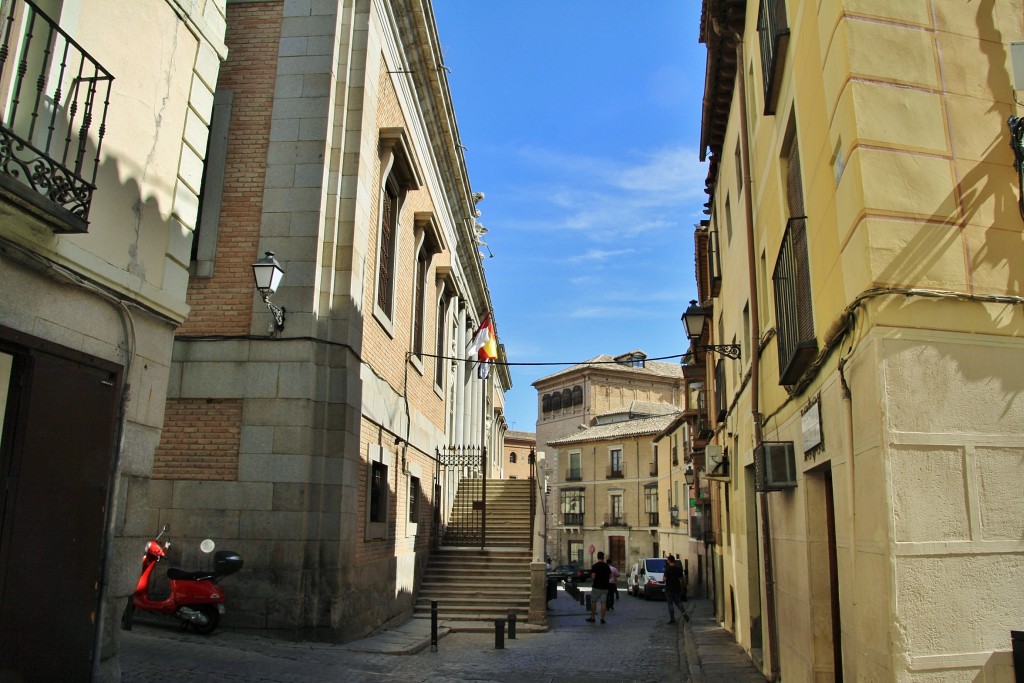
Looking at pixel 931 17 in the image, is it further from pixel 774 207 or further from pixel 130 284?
pixel 130 284

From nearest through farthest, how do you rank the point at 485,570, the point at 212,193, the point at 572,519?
the point at 212,193
the point at 485,570
the point at 572,519

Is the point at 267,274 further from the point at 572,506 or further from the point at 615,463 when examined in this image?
the point at 572,506

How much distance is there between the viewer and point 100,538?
5.91m

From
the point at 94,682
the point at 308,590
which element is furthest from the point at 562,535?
the point at 94,682

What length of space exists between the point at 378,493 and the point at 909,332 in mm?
10667

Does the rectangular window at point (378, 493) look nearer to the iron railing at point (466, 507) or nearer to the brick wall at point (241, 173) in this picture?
the brick wall at point (241, 173)

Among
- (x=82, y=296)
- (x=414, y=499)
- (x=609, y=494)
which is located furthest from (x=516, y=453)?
(x=82, y=296)

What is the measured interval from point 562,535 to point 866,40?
55495mm

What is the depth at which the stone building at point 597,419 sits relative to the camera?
5438 cm

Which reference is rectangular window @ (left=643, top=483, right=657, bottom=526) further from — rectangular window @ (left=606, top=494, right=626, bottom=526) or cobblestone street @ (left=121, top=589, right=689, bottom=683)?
cobblestone street @ (left=121, top=589, right=689, bottom=683)

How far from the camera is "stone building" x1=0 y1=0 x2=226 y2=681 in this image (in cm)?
514

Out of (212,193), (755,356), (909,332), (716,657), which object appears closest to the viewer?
(909,332)

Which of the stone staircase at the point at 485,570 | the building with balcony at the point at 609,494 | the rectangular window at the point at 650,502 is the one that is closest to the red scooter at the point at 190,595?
the stone staircase at the point at 485,570

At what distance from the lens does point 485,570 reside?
59.7 ft
